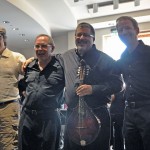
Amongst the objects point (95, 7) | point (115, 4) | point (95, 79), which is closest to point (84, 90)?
point (95, 79)

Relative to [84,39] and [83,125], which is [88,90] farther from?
[84,39]

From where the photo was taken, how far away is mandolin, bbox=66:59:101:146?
176 cm

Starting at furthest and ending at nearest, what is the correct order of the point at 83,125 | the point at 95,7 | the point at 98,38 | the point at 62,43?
the point at 62,43
the point at 98,38
the point at 95,7
the point at 83,125

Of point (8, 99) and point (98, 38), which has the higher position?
point (98, 38)

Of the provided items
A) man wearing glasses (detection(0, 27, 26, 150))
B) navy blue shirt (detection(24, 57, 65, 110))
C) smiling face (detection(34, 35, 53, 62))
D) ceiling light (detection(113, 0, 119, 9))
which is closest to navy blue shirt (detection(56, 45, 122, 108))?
navy blue shirt (detection(24, 57, 65, 110))

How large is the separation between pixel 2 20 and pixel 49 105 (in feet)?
12.8

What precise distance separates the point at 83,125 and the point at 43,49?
759 mm

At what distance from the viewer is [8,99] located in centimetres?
236

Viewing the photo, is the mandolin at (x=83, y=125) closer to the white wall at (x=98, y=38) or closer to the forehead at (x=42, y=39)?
the forehead at (x=42, y=39)

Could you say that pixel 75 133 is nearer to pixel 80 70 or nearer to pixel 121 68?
pixel 80 70

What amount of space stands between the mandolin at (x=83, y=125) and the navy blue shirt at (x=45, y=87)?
0.33 metres

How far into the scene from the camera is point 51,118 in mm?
Answer: 2045

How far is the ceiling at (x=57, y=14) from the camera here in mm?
5121

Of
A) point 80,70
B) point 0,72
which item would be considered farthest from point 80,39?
point 0,72
